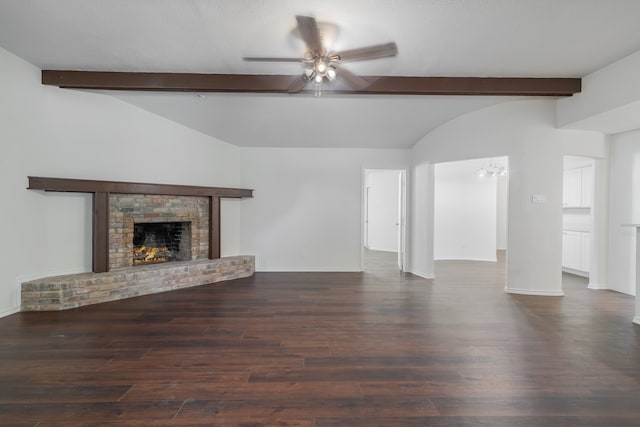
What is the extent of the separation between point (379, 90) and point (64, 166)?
3.89 metres

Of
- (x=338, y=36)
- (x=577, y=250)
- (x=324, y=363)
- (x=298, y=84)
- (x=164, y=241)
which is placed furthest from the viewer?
(x=577, y=250)

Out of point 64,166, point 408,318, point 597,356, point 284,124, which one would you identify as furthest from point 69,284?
point 597,356

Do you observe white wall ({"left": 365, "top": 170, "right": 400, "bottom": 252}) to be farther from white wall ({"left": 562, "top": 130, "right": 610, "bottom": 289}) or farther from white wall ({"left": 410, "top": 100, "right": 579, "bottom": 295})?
white wall ({"left": 562, "top": 130, "right": 610, "bottom": 289})

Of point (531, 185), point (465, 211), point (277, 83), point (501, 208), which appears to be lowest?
point (465, 211)

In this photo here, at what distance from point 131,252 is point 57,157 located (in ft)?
4.75

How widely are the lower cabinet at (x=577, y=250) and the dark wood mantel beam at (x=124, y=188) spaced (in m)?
6.01

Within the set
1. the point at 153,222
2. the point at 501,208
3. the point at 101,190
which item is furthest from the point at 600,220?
the point at 101,190

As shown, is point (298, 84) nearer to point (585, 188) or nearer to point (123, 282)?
point (123, 282)

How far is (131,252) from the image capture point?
13.4ft

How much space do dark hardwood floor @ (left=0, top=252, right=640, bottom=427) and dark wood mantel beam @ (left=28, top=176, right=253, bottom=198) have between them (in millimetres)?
1415

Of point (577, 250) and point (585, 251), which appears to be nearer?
point (585, 251)

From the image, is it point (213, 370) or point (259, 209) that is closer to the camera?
point (213, 370)

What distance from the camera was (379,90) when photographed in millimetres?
3428

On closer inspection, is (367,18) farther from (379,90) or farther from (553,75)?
(553,75)
